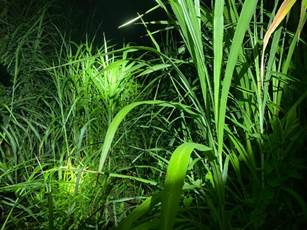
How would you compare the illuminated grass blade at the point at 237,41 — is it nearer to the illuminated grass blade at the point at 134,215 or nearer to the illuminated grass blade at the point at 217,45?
the illuminated grass blade at the point at 217,45

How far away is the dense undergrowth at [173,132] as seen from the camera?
1.35 meters

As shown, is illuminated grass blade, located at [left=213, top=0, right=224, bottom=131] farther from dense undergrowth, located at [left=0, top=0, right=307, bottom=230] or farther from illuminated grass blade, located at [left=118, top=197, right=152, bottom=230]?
illuminated grass blade, located at [left=118, top=197, right=152, bottom=230]

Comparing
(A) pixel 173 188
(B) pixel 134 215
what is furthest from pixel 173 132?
(A) pixel 173 188

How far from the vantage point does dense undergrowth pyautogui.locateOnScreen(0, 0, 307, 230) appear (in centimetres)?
135

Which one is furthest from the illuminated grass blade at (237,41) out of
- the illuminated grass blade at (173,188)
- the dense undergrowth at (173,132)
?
the illuminated grass blade at (173,188)

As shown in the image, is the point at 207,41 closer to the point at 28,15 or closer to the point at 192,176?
the point at 192,176

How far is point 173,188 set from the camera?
1.10 metres

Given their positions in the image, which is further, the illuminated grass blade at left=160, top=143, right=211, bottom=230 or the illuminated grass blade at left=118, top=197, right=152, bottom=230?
the illuminated grass blade at left=118, top=197, right=152, bottom=230

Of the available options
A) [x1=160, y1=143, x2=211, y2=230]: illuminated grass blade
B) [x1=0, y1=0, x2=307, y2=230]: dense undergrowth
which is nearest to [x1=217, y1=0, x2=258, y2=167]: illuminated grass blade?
[x1=0, y1=0, x2=307, y2=230]: dense undergrowth

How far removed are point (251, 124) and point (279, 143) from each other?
14cm

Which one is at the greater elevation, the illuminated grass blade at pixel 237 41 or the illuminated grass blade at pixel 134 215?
the illuminated grass blade at pixel 237 41

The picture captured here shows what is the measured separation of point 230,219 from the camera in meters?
1.50

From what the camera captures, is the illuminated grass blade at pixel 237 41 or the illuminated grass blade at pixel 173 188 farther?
the illuminated grass blade at pixel 237 41

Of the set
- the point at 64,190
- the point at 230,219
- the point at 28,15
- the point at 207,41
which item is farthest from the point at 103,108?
the point at 28,15
